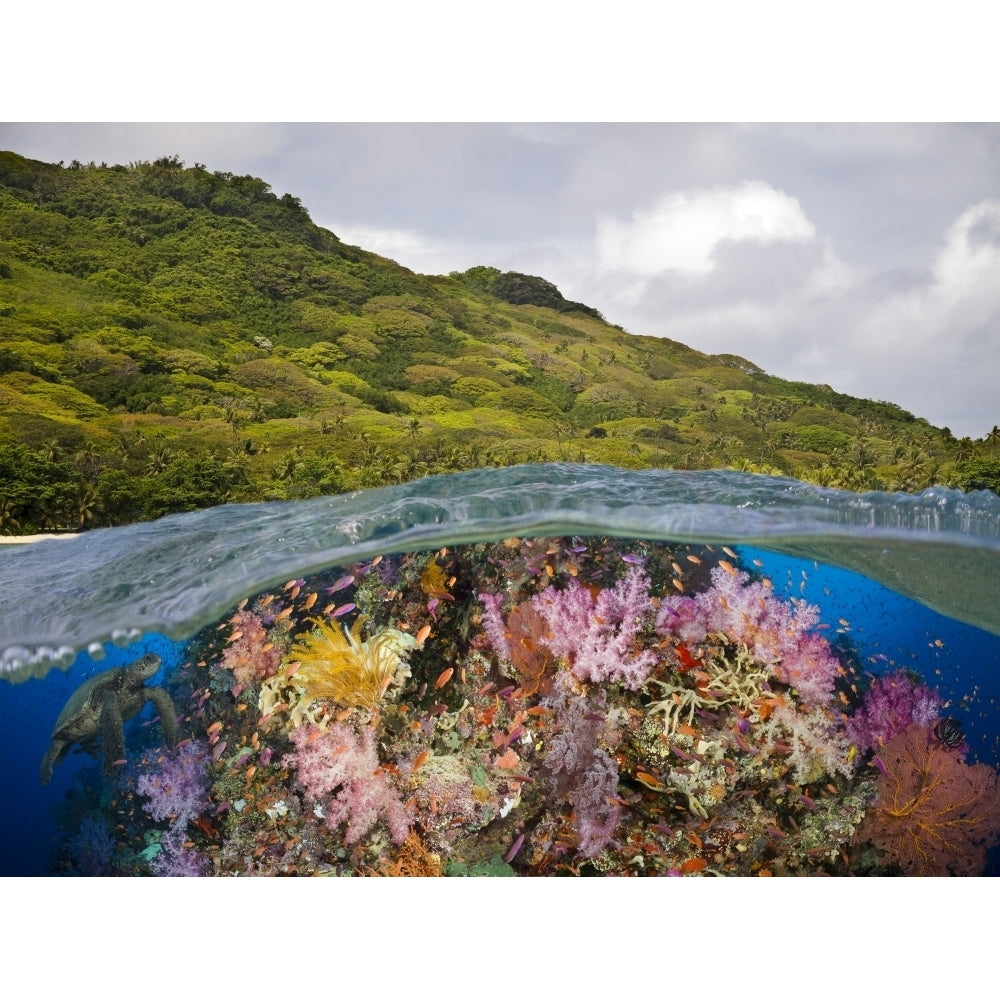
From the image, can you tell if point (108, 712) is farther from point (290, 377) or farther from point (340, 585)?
point (290, 377)

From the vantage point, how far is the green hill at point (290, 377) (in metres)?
7.84

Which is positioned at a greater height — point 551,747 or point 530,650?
point 530,650

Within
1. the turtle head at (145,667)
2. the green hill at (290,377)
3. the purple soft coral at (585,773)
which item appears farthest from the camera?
the green hill at (290,377)

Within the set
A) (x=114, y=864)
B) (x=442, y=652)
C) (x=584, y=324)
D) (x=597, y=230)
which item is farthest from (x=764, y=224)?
(x=114, y=864)

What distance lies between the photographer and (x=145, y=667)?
440 cm

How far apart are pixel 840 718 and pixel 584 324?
5978 millimetres

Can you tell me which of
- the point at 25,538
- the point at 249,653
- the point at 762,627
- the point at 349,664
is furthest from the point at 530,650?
the point at 25,538

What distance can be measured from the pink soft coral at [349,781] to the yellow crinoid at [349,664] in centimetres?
15

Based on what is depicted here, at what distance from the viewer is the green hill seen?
25.7ft

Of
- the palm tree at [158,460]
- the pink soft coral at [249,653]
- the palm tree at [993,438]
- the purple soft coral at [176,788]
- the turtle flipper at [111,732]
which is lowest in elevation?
the purple soft coral at [176,788]

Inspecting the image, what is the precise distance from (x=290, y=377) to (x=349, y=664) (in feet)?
15.5

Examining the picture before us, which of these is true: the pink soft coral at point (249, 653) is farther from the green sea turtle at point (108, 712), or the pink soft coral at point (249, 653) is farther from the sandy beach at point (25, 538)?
the sandy beach at point (25, 538)

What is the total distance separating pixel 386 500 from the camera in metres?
5.18

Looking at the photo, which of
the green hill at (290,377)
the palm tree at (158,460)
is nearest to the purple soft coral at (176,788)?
the green hill at (290,377)
